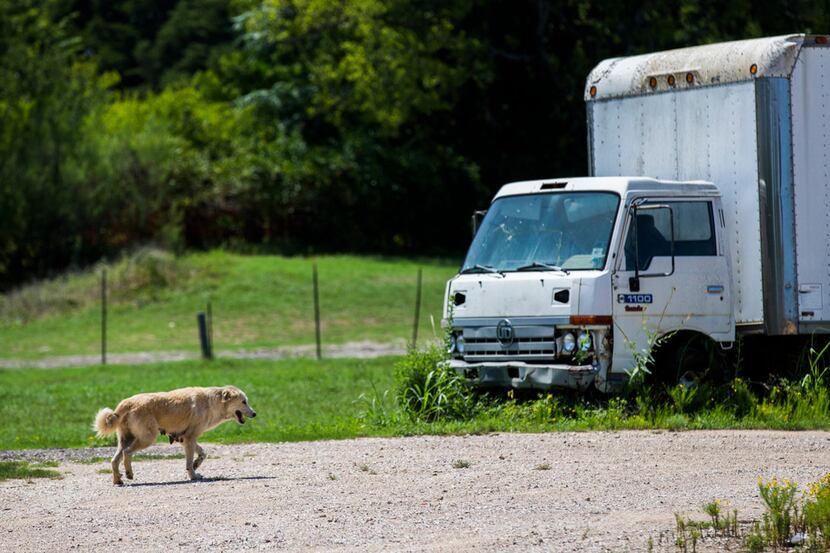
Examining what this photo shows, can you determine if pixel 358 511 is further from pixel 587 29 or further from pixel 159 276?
pixel 587 29

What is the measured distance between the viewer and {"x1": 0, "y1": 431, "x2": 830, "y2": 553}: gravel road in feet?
31.2

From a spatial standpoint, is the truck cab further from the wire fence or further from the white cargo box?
the wire fence

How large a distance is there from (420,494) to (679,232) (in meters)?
5.38

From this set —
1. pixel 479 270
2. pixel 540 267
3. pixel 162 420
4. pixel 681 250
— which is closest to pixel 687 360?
pixel 681 250

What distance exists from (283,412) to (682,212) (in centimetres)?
691

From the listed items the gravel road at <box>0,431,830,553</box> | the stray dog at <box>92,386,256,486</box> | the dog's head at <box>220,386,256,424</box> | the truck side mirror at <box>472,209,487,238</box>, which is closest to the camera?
the gravel road at <box>0,431,830,553</box>

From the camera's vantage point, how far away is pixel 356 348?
3212cm

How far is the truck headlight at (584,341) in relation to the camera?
574 inches

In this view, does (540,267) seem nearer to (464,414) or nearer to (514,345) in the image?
(514,345)

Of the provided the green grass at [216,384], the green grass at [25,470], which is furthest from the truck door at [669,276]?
the green grass at [25,470]

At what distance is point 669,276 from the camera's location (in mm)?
15039

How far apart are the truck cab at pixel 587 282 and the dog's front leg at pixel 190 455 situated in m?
3.74

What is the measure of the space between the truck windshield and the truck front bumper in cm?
102

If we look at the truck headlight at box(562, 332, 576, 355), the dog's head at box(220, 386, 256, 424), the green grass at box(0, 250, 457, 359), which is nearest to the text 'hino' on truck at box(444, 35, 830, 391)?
the truck headlight at box(562, 332, 576, 355)
